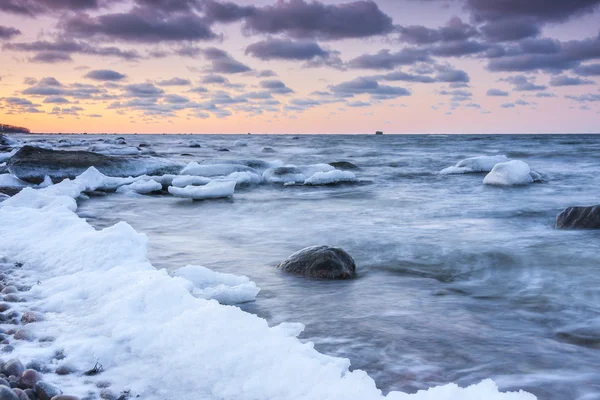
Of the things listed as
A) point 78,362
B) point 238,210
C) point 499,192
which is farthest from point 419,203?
point 78,362

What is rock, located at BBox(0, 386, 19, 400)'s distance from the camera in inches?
69.7

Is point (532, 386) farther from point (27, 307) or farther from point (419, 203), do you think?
point (419, 203)

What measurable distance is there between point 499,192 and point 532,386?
8811 millimetres

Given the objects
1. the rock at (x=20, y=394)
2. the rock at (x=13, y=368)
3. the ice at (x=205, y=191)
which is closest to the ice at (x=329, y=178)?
the ice at (x=205, y=191)

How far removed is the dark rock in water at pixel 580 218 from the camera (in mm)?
6120

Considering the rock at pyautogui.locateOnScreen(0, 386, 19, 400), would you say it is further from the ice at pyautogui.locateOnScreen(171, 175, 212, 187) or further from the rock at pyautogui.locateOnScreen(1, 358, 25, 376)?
the ice at pyautogui.locateOnScreen(171, 175, 212, 187)

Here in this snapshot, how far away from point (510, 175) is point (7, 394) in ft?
38.1

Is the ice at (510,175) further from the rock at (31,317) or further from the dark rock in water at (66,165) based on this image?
the rock at (31,317)

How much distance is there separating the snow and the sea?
40cm

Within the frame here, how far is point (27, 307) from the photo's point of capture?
3088 millimetres

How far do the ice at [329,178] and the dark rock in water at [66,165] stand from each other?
3654 mm

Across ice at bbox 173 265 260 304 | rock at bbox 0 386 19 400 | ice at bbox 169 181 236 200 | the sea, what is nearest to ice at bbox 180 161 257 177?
the sea

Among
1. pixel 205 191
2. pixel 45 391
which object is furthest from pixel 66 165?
pixel 45 391

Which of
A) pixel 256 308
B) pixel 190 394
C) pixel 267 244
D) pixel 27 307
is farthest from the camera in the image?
pixel 267 244
